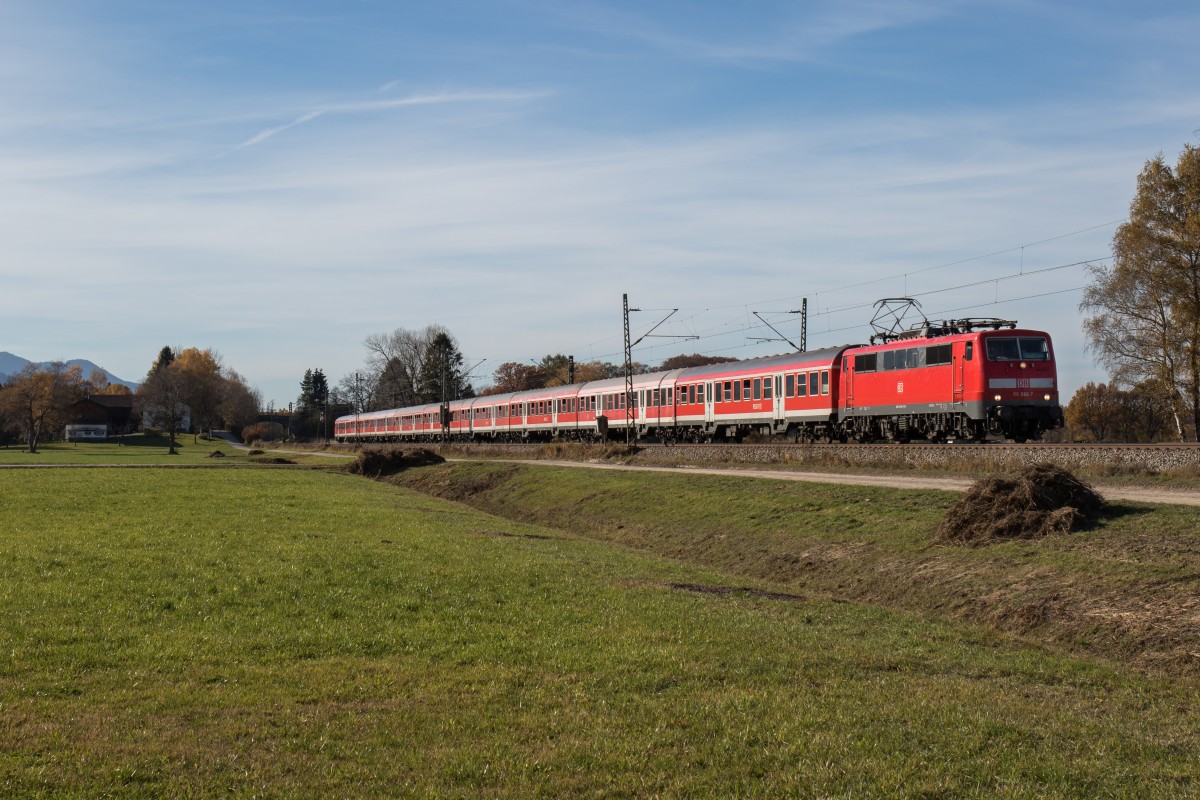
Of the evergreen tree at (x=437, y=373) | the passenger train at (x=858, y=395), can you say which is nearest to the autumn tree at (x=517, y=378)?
the evergreen tree at (x=437, y=373)

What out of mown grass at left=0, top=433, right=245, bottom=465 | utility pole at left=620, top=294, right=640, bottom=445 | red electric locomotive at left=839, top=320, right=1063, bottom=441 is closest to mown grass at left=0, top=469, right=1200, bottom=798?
red electric locomotive at left=839, top=320, right=1063, bottom=441

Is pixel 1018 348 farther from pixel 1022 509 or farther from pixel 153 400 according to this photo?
pixel 153 400

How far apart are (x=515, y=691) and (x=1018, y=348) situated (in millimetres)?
27972

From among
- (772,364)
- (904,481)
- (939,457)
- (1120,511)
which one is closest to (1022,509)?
(1120,511)

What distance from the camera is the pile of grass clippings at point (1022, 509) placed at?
18.5 meters

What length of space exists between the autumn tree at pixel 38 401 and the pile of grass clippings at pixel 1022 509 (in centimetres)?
9939

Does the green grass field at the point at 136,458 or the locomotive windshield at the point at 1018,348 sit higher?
the locomotive windshield at the point at 1018,348

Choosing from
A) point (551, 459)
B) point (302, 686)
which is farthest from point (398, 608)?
point (551, 459)

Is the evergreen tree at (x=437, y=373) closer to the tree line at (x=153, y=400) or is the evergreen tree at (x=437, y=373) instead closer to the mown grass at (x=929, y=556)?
the tree line at (x=153, y=400)

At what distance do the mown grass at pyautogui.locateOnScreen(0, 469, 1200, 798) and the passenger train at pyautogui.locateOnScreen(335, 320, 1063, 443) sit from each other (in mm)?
19736

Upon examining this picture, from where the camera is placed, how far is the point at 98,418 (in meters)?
165

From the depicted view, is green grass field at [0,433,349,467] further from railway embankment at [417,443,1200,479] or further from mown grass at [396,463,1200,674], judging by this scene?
mown grass at [396,463,1200,674]

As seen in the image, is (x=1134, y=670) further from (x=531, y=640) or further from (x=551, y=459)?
(x=551, y=459)

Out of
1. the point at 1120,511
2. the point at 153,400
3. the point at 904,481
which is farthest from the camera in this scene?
the point at 153,400
